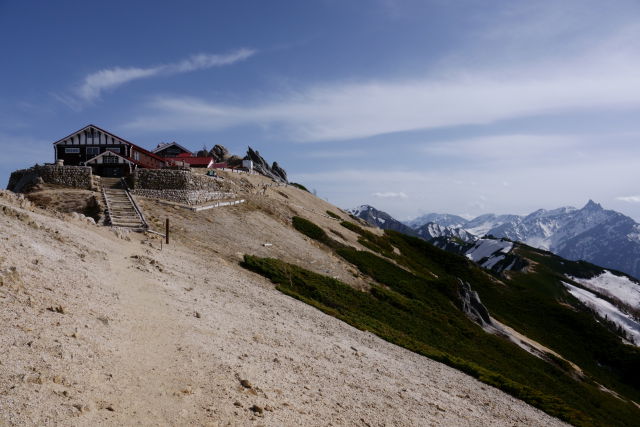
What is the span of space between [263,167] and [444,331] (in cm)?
10482

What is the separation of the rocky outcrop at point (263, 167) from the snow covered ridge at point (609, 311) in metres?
127

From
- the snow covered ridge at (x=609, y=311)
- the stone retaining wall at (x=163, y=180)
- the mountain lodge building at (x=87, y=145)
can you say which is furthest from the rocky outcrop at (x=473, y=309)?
the snow covered ridge at (x=609, y=311)

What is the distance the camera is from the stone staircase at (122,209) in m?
32.8

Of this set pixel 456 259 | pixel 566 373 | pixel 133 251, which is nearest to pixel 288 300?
pixel 133 251

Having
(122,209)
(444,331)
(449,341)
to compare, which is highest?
(122,209)

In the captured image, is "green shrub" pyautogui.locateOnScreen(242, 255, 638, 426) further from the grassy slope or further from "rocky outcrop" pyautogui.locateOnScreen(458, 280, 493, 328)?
"rocky outcrop" pyautogui.locateOnScreen(458, 280, 493, 328)

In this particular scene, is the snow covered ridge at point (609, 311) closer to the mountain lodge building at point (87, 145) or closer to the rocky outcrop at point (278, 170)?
the rocky outcrop at point (278, 170)

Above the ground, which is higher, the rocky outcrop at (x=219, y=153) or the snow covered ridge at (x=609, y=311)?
the rocky outcrop at (x=219, y=153)

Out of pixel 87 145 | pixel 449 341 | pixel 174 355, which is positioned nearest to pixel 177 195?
pixel 87 145

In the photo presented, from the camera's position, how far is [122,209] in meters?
36.9

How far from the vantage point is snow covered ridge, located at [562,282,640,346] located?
143 m

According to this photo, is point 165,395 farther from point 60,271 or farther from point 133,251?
point 133,251

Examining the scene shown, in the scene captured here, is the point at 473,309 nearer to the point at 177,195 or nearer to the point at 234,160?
the point at 177,195

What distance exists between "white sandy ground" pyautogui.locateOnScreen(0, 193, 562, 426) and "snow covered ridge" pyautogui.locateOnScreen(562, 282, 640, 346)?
157 m
